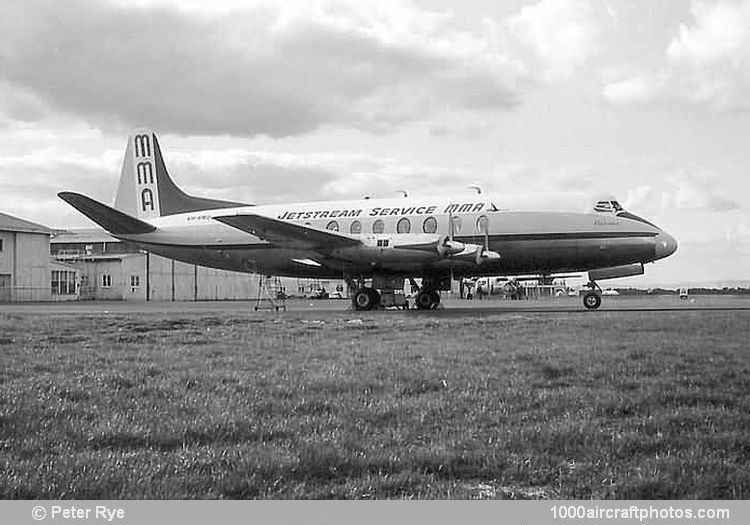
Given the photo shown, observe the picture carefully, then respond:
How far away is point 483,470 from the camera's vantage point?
19.8 feet

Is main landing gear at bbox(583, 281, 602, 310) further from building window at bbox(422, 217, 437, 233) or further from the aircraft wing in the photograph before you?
the aircraft wing

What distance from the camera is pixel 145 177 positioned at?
125ft

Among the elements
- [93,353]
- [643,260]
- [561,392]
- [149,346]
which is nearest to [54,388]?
[93,353]

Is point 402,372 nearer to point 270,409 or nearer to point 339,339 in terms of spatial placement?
point 270,409

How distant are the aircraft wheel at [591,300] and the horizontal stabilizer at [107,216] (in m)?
19.6

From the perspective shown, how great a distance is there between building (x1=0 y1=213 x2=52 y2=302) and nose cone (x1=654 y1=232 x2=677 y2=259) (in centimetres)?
4737

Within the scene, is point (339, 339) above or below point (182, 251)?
below

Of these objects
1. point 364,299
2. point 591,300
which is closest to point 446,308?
point 364,299

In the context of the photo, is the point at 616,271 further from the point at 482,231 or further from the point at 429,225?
the point at 429,225

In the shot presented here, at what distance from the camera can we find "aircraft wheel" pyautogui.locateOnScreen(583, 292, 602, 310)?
29.1 meters

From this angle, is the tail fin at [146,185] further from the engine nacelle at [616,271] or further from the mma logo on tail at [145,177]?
the engine nacelle at [616,271]

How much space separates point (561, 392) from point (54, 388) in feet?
18.9
